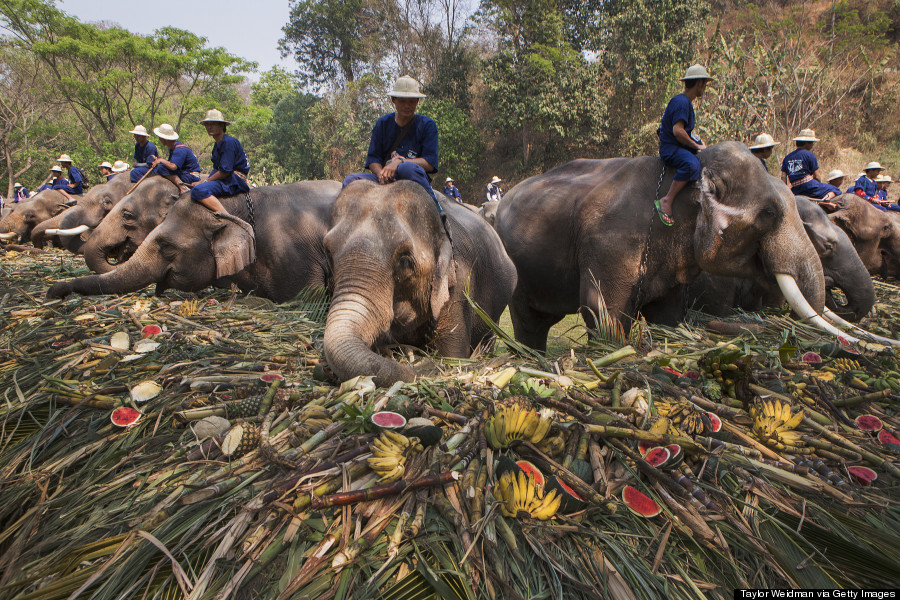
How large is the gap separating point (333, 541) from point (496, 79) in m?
27.9

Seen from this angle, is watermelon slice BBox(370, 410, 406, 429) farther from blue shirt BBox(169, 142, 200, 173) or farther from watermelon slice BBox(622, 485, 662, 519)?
blue shirt BBox(169, 142, 200, 173)

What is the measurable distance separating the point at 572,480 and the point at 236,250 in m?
5.21

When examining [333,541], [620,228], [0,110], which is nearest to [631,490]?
[333,541]

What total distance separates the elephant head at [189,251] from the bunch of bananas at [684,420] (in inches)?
201

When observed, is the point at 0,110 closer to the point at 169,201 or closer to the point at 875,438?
the point at 169,201

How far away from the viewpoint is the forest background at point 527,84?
22406 mm

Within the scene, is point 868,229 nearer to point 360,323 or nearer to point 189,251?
point 360,323

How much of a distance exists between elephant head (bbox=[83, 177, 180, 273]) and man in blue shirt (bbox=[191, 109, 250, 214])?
1236mm

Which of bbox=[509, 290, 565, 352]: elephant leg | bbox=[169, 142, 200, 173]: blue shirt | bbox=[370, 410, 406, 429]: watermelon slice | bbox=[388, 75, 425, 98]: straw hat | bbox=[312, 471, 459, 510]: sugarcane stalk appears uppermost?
bbox=[388, 75, 425, 98]: straw hat

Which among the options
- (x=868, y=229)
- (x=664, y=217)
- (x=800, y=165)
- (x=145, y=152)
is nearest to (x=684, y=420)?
(x=664, y=217)

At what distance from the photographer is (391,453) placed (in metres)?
1.77

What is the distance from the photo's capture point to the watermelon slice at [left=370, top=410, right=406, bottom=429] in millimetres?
1897

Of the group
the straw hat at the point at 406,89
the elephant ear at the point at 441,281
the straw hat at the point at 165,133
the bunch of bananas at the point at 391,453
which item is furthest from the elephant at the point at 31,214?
the bunch of bananas at the point at 391,453

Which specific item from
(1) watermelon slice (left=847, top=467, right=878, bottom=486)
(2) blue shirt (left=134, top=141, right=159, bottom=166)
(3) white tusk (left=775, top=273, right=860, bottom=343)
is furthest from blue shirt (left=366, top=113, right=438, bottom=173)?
(2) blue shirt (left=134, top=141, right=159, bottom=166)
